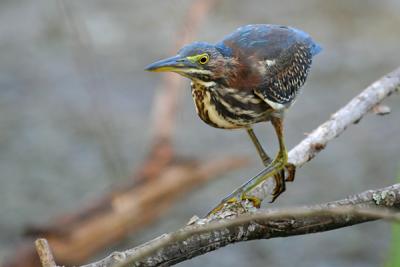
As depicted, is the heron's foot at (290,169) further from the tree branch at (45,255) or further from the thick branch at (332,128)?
the tree branch at (45,255)

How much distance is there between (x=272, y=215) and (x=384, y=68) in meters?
5.76

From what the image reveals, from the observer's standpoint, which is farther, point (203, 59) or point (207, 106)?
point (207, 106)

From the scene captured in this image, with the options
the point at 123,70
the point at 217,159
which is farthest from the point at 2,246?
the point at 123,70

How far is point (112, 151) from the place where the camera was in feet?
21.5

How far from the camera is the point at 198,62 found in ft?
9.85

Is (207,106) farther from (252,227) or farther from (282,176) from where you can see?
(252,227)

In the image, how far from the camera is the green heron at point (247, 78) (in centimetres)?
304

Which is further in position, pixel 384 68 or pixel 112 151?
pixel 384 68

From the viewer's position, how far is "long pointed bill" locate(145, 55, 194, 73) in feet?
9.35

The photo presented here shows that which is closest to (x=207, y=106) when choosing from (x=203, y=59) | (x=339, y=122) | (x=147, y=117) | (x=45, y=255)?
(x=203, y=59)

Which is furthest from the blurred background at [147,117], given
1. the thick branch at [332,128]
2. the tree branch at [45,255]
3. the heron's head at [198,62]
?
the tree branch at [45,255]

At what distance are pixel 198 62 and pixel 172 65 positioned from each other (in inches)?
5.8

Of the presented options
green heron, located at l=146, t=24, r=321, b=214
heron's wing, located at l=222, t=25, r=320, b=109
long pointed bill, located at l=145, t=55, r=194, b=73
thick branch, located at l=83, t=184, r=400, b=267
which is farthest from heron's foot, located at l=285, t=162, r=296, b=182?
thick branch, located at l=83, t=184, r=400, b=267

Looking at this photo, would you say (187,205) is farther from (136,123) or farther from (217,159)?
(136,123)
